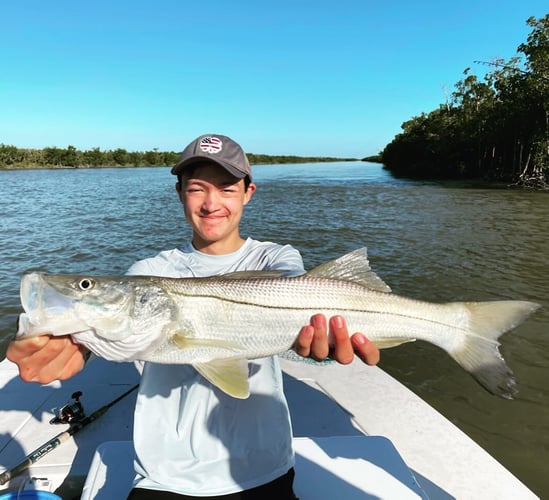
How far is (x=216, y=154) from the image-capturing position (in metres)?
2.62

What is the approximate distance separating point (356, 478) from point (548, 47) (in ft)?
130

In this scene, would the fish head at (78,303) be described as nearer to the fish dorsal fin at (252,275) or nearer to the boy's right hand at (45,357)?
the boy's right hand at (45,357)

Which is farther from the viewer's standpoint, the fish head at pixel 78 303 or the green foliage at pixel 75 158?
the green foliage at pixel 75 158

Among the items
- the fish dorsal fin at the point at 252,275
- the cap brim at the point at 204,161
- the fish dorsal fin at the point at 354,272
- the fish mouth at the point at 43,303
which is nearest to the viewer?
the fish mouth at the point at 43,303

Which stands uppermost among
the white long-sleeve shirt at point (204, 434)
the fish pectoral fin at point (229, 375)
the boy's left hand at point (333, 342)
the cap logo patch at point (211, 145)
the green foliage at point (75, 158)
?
the green foliage at point (75, 158)

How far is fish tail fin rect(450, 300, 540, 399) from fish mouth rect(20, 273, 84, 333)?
2.22 meters

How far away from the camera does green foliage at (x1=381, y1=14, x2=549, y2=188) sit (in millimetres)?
32438

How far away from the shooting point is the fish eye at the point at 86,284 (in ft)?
6.81

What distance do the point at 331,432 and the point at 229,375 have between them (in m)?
1.84

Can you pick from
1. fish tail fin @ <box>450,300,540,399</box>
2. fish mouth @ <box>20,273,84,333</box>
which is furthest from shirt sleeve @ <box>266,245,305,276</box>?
fish mouth @ <box>20,273,84,333</box>

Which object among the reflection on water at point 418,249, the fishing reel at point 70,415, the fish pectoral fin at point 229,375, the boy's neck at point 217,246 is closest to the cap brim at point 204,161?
the boy's neck at point 217,246

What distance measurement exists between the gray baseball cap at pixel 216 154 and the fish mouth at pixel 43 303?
1.08 m

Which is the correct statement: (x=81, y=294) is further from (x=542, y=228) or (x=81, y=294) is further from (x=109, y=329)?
(x=542, y=228)

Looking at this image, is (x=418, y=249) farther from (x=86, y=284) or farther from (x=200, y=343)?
(x=86, y=284)
